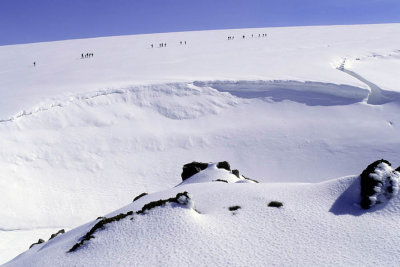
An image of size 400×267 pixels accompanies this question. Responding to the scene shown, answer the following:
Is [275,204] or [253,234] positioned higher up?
[275,204]

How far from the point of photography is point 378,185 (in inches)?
319

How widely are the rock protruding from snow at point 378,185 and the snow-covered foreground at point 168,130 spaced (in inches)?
382

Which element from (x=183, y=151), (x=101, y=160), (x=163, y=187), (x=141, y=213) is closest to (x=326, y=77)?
(x=183, y=151)

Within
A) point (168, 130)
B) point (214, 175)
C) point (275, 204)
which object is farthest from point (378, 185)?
point (168, 130)

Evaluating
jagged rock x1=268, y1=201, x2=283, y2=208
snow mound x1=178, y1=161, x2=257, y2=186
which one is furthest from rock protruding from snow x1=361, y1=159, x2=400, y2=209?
snow mound x1=178, y1=161, x2=257, y2=186

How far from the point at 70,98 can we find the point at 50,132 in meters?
3.22

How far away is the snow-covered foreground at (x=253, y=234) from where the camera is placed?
672 centimetres

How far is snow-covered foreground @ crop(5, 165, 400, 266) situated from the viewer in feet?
22.1

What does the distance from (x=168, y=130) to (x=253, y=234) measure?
14.2m

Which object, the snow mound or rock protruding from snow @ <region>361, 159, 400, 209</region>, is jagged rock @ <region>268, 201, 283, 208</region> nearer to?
rock protruding from snow @ <region>361, 159, 400, 209</region>

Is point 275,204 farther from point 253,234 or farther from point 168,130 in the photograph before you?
point 168,130

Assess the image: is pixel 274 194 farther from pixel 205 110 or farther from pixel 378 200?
pixel 205 110

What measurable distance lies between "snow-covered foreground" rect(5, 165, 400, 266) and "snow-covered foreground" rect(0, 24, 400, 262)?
707 centimetres

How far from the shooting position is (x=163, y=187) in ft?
57.6
